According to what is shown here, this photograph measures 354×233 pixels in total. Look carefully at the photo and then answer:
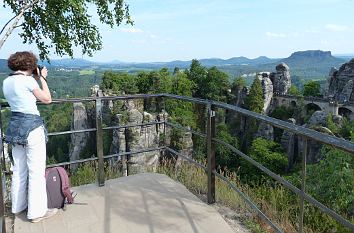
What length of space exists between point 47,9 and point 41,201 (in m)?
5.98

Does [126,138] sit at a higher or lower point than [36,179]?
lower

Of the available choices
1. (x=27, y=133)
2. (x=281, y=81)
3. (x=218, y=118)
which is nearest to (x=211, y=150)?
(x=27, y=133)

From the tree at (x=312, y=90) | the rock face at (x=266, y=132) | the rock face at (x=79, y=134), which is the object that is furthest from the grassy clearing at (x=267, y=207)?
the tree at (x=312, y=90)

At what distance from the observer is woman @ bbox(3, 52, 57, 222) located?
10.6ft

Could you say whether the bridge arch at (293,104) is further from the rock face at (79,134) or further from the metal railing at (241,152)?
the metal railing at (241,152)

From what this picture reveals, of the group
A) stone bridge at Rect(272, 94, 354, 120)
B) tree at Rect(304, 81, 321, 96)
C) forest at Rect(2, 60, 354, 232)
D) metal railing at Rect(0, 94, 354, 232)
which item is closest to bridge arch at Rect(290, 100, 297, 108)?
stone bridge at Rect(272, 94, 354, 120)

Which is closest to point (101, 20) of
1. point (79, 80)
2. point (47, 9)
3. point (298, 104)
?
point (47, 9)

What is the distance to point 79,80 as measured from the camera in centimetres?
8844

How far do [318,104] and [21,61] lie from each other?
52.8 meters

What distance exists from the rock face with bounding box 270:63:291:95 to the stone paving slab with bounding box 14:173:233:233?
57691 millimetres

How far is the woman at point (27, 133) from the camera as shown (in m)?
3.23

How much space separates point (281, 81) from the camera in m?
60.7

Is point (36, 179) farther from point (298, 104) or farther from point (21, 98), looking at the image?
point (298, 104)

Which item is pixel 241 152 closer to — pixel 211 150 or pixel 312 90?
pixel 211 150
